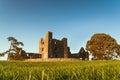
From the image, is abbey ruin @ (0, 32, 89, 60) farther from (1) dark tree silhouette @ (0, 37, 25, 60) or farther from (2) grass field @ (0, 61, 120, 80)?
(2) grass field @ (0, 61, 120, 80)

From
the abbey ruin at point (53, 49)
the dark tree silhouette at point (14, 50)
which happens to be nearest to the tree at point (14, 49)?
the dark tree silhouette at point (14, 50)

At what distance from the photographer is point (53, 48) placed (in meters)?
92.9

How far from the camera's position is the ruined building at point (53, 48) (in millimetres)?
90812

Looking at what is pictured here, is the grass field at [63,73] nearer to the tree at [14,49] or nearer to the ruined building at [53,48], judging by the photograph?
the tree at [14,49]

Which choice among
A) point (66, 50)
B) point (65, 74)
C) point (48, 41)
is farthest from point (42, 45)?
point (65, 74)

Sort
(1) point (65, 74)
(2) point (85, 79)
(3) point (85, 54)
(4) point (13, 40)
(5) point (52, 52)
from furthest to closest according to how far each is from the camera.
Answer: (5) point (52, 52) → (3) point (85, 54) → (4) point (13, 40) → (1) point (65, 74) → (2) point (85, 79)

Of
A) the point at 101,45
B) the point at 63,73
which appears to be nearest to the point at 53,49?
the point at 101,45

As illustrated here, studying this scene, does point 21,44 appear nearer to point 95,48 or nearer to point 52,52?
point 95,48

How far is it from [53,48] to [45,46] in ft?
10.8

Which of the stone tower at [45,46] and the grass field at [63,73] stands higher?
the stone tower at [45,46]

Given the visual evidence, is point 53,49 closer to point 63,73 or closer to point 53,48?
point 53,48

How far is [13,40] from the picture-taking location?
63.1m

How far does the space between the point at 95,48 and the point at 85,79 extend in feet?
206

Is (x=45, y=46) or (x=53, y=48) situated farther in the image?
(x=53, y=48)
